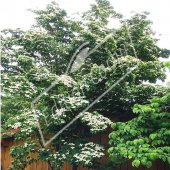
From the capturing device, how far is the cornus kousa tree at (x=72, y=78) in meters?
4.62

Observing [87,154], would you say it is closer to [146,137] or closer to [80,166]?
[146,137]

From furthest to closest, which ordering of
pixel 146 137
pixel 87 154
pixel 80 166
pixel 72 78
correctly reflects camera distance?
pixel 80 166, pixel 72 78, pixel 87 154, pixel 146 137

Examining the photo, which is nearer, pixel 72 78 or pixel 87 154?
pixel 87 154

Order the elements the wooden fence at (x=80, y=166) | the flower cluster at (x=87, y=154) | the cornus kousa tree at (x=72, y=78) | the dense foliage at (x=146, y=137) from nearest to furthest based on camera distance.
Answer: the dense foliage at (x=146, y=137) < the flower cluster at (x=87, y=154) < the cornus kousa tree at (x=72, y=78) < the wooden fence at (x=80, y=166)

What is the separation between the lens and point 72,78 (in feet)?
18.4

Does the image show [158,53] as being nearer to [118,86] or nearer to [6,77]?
[118,86]

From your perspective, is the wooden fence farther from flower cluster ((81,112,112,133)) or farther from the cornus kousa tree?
flower cluster ((81,112,112,133))

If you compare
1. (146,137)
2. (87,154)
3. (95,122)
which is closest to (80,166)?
(87,154)

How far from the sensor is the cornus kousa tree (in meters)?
4.62

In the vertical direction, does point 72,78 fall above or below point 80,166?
above

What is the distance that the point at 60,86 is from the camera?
5219 mm

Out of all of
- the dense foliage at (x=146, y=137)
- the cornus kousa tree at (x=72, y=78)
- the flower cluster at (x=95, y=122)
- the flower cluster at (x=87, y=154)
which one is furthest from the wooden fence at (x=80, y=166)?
the dense foliage at (x=146, y=137)

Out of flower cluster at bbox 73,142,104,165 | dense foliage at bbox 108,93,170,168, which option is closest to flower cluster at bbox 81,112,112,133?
flower cluster at bbox 73,142,104,165

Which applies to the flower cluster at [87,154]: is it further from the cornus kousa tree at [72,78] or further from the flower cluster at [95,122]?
the flower cluster at [95,122]
